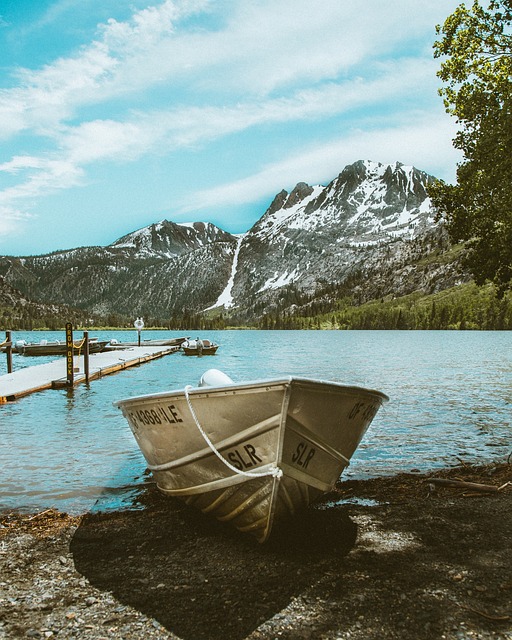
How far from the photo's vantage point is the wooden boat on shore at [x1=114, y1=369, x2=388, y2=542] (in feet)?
23.5

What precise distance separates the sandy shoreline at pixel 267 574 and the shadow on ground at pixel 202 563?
0.02m

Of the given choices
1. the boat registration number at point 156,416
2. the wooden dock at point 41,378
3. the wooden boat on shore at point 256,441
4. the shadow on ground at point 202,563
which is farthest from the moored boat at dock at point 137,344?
the wooden boat on shore at point 256,441

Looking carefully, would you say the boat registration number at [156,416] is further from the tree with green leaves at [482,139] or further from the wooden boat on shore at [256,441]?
the tree with green leaves at [482,139]

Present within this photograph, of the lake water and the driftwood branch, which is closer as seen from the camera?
the driftwood branch

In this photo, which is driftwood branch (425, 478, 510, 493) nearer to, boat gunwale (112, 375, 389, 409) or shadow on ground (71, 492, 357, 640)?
shadow on ground (71, 492, 357, 640)

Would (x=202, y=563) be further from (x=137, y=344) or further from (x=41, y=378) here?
(x=137, y=344)

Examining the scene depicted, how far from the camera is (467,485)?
1080 centimetres

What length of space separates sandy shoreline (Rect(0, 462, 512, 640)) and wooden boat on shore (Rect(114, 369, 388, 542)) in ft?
2.28

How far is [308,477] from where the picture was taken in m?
8.00

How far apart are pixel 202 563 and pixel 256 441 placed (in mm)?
1789

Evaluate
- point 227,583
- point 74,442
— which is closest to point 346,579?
point 227,583

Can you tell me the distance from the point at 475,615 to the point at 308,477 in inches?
114

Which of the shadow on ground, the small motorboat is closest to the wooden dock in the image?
the shadow on ground

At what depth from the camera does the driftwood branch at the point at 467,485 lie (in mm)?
10453
